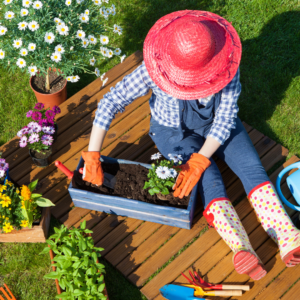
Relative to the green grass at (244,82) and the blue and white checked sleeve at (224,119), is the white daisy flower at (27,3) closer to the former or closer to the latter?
the green grass at (244,82)

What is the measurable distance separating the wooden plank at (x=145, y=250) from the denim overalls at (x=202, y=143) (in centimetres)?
41

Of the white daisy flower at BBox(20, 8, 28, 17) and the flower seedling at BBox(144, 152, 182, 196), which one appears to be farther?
the white daisy flower at BBox(20, 8, 28, 17)

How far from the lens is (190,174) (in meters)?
2.80

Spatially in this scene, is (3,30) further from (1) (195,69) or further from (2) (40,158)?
(1) (195,69)

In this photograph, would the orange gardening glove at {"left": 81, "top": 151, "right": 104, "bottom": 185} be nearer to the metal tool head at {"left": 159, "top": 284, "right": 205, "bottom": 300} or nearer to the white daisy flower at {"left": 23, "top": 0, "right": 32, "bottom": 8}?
the metal tool head at {"left": 159, "top": 284, "right": 205, "bottom": 300}

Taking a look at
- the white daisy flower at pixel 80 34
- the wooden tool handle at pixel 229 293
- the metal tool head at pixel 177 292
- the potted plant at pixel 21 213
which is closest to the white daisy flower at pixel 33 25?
the white daisy flower at pixel 80 34

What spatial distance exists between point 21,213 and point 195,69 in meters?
1.71

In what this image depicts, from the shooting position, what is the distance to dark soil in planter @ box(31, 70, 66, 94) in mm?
3719

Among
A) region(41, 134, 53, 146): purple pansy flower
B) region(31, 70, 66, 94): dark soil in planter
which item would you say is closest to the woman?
region(41, 134, 53, 146): purple pansy flower

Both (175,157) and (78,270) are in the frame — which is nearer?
(78,270)

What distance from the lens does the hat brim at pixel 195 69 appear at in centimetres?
246

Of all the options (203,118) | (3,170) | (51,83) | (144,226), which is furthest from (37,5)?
(144,226)

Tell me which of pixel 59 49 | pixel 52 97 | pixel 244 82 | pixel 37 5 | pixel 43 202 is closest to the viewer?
pixel 43 202

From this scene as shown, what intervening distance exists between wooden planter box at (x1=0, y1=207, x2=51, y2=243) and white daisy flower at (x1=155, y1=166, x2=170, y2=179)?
104 centimetres
